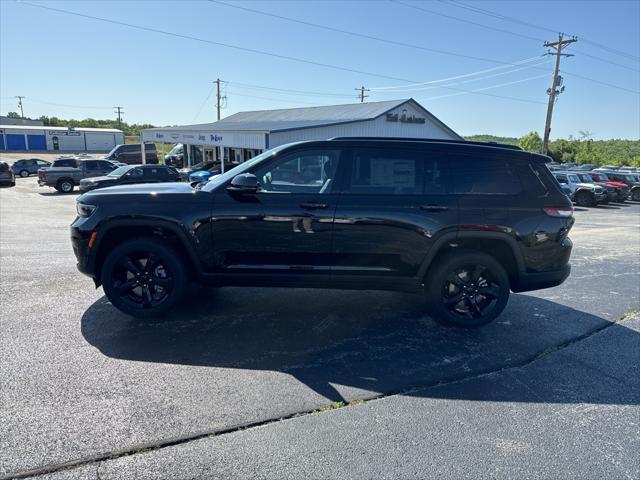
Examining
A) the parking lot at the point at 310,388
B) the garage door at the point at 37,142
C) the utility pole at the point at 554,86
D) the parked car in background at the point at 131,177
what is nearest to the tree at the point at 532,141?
the utility pole at the point at 554,86

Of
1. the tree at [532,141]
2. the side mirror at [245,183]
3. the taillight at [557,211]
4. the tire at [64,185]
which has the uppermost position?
the tree at [532,141]

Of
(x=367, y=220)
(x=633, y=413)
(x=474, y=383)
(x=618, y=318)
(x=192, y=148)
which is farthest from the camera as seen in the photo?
(x=192, y=148)

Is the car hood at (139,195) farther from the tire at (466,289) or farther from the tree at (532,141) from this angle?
the tree at (532,141)

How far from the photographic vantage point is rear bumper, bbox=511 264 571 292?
4383 millimetres

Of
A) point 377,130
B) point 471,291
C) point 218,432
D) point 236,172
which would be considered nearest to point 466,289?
point 471,291

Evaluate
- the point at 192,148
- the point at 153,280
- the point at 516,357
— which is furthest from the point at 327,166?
the point at 192,148

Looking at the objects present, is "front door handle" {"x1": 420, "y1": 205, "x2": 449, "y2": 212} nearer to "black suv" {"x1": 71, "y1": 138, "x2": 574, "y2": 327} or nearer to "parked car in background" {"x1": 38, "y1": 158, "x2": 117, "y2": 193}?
"black suv" {"x1": 71, "y1": 138, "x2": 574, "y2": 327}

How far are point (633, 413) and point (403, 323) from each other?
2.09 metres

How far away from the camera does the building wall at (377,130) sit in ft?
70.9

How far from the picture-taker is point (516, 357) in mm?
3877

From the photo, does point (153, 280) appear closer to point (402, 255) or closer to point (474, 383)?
point (402, 255)

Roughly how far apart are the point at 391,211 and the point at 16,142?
7251cm

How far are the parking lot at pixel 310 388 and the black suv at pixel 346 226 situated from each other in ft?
1.63

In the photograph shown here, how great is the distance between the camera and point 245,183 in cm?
395
